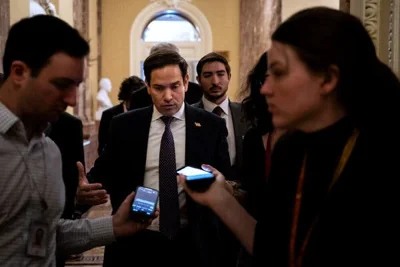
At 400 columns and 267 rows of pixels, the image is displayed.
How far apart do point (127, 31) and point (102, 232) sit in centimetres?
1415

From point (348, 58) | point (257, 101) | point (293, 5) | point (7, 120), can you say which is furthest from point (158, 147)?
point (293, 5)

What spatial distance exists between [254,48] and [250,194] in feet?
38.1

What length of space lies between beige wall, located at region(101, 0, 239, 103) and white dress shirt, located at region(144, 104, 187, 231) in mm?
12522

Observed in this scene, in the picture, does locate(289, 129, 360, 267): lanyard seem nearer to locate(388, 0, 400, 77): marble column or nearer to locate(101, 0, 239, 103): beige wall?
locate(388, 0, 400, 77): marble column

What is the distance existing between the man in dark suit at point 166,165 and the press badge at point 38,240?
1.15 meters

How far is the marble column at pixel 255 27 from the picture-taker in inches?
412

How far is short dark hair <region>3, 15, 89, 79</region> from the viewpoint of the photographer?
4.80 feet

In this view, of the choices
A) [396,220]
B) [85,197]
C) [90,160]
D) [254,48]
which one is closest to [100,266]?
[85,197]

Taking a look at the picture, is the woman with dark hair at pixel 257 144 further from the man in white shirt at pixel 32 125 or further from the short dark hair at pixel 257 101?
the man in white shirt at pixel 32 125

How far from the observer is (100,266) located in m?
5.03

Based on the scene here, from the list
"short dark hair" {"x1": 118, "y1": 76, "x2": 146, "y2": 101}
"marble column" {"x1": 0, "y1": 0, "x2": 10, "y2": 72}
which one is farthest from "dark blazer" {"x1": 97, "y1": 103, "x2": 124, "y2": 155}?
"marble column" {"x1": 0, "y1": 0, "x2": 10, "y2": 72}

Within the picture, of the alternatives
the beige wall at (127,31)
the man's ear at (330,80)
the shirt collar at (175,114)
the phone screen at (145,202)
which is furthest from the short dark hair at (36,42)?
the beige wall at (127,31)

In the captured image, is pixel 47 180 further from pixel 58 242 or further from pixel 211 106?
pixel 211 106

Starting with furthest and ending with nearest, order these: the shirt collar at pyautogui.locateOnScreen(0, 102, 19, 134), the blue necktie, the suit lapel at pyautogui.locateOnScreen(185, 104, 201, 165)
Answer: the suit lapel at pyautogui.locateOnScreen(185, 104, 201, 165) < the blue necktie < the shirt collar at pyautogui.locateOnScreen(0, 102, 19, 134)
